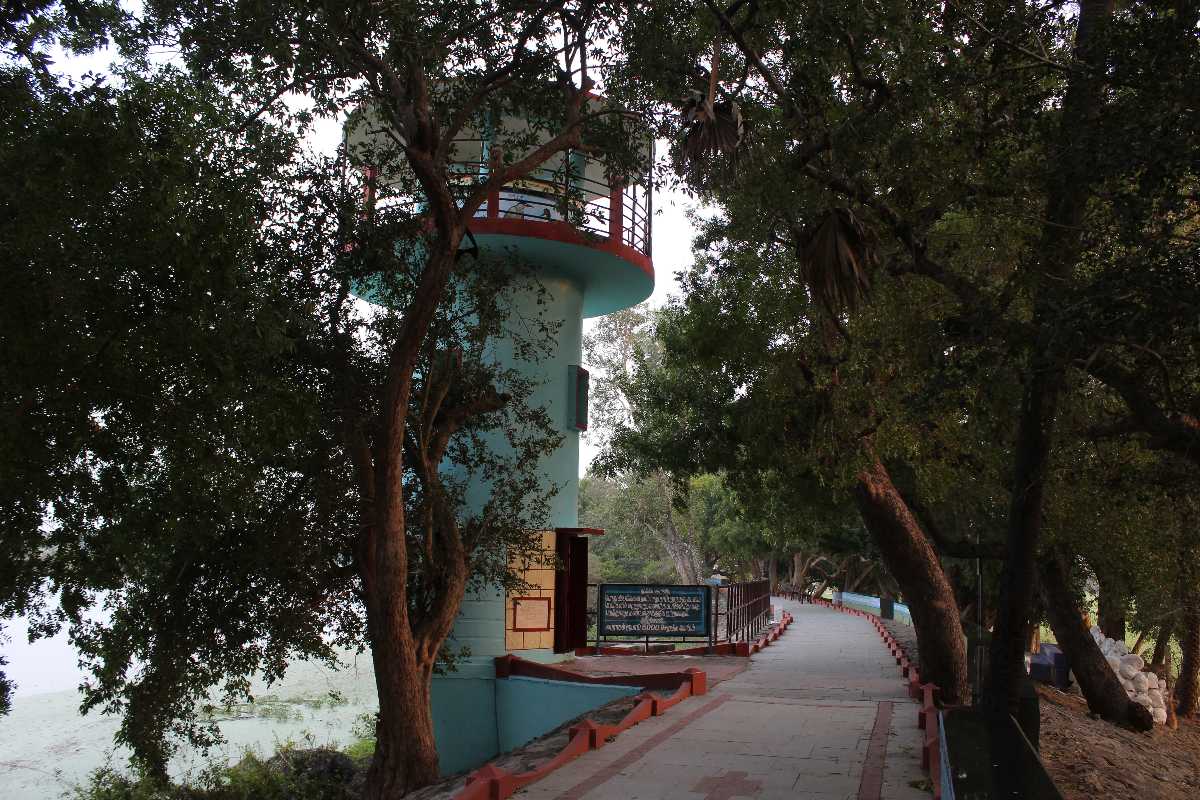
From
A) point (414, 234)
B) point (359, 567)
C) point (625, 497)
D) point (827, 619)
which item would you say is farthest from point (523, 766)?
point (625, 497)

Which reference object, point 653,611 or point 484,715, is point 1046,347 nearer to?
point 484,715

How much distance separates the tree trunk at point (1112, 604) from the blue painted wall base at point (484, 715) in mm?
8837

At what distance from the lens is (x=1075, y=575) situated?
18.6 meters

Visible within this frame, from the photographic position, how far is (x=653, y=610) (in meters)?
18.9

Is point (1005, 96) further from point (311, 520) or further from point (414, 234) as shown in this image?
point (311, 520)

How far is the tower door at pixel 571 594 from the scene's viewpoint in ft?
60.1

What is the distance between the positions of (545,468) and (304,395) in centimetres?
921

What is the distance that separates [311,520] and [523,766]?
376 centimetres

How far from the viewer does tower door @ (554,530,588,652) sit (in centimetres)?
1831

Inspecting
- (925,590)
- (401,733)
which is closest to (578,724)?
(401,733)

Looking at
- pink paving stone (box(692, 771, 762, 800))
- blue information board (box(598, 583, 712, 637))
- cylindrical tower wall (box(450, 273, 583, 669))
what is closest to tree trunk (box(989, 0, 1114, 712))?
pink paving stone (box(692, 771, 762, 800))

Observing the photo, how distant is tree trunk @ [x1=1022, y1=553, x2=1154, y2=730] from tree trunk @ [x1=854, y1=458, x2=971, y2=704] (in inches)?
100

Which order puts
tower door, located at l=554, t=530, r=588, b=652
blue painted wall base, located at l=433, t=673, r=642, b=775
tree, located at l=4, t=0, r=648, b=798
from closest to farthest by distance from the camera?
tree, located at l=4, t=0, r=648, b=798 → blue painted wall base, located at l=433, t=673, r=642, b=775 → tower door, located at l=554, t=530, r=588, b=652

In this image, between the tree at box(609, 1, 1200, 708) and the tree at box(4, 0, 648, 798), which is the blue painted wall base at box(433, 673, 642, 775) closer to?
the tree at box(4, 0, 648, 798)
